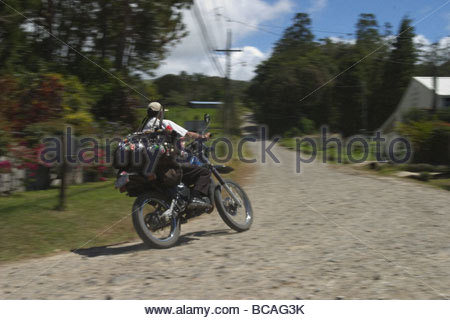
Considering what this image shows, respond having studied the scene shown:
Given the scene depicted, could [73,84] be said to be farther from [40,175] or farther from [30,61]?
[40,175]

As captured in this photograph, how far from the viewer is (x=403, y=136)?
65.8 ft

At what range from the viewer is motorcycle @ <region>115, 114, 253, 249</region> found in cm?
559

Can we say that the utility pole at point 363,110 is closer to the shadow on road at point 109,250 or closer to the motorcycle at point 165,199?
the motorcycle at point 165,199

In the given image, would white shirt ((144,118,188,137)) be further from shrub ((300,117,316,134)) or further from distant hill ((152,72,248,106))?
shrub ((300,117,316,134))

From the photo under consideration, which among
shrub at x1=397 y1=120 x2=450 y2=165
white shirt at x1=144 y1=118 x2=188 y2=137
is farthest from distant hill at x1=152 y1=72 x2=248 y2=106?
white shirt at x1=144 y1=118 x2=188 y2=137

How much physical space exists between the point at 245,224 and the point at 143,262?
1.93 m

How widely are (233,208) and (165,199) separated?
3.70 feet

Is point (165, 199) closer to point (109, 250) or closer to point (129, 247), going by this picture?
point (129, 247)

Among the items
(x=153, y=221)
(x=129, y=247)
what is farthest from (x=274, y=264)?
(x=129, y=247)

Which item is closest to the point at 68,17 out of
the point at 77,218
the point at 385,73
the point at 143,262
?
the point at 77,218

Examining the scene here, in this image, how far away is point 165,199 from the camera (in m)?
6.00

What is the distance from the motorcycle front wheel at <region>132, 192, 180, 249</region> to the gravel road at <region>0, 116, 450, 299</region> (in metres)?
0.16

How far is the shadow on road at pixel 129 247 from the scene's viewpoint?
589 cm

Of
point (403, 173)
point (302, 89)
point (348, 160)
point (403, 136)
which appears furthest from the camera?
point (302, 89)
